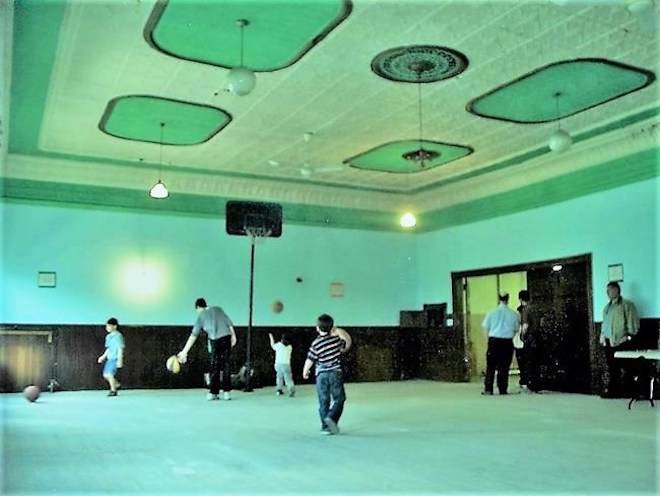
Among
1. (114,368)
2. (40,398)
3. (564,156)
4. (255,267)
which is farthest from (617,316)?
(40,398)

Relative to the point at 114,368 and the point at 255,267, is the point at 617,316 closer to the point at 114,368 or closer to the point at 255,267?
the point at 255,267

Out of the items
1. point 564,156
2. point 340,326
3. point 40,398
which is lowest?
point 40,398

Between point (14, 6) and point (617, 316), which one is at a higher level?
point (14, 6)

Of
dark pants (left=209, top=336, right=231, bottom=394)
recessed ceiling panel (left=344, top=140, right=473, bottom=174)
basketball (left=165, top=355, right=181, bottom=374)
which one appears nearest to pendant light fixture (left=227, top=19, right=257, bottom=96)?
recessed ceiling panel (left=344, top=140, right=473, bottom=174)

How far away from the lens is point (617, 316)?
9625 mm

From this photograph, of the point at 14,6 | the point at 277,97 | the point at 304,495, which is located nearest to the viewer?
the point at 304,495

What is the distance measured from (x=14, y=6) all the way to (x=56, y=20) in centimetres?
40

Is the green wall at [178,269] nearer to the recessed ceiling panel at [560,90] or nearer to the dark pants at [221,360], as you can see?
the dark pants at [221,360]

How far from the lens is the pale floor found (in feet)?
14.3

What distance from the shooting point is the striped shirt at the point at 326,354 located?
6.72 metres

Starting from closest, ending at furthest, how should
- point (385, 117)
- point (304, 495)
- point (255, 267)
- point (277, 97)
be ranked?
point (304, 495)
point (277, 97)
point (385, 117)
point (255, 267)

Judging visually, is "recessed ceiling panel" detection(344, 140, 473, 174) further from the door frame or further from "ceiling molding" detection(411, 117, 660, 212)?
the door frame

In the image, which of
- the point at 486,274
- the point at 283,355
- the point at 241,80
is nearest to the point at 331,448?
the point at 241,80

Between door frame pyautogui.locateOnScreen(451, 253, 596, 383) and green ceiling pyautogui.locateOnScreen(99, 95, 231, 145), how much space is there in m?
5.63
